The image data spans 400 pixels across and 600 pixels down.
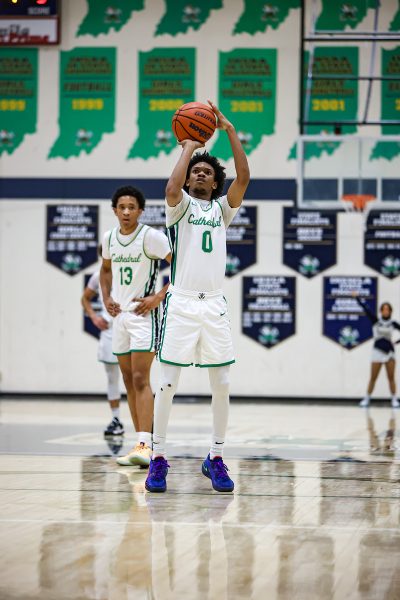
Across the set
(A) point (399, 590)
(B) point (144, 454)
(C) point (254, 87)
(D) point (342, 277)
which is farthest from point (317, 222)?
(A) point (399, 590)

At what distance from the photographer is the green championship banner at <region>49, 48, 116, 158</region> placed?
15.7m

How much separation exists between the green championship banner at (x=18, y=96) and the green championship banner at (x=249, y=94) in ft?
9.94

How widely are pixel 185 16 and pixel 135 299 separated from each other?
9.88 meters

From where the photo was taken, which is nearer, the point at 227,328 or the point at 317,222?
the point at 227,328

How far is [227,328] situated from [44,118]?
10882 mm

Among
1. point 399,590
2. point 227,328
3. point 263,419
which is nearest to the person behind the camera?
point 399,590

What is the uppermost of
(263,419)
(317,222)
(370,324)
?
(317,222)

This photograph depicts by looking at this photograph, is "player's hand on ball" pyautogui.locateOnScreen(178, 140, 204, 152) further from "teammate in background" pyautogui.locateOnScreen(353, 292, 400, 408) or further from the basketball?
"teammate in background" pyautogui.locateOnScreen(353, 292, 400, 408)

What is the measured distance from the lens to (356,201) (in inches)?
496

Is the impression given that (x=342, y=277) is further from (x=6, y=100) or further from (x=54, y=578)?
(x=54, y=578)

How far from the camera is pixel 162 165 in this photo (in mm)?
15617

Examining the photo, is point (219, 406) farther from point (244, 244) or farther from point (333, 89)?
point (333, 89)

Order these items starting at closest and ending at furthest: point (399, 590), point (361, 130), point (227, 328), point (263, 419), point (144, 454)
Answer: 1. point (399, 590)
2. point (227, 328)
3. point (144, 454)
4. point (263, 419)
5. point (361, 130)

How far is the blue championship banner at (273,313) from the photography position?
15398 millimetres
